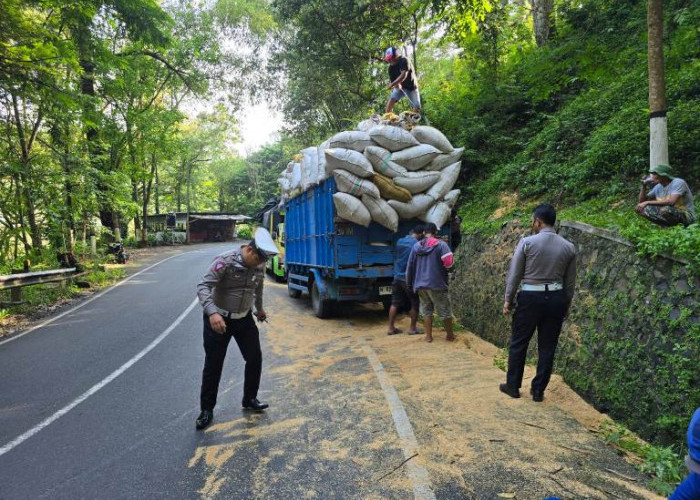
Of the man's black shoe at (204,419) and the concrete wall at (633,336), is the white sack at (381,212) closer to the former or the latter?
the concrete wall at (633,336)

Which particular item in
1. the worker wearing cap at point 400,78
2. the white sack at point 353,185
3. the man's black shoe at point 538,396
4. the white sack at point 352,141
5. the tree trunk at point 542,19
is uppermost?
the tree trunk at point 542,19

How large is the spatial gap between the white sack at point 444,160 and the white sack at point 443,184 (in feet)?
0.31

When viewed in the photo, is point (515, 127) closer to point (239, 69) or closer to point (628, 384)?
point (628, 384)

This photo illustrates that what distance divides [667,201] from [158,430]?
18.5 ft

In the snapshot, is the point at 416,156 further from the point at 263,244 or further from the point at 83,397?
the point at 83,397

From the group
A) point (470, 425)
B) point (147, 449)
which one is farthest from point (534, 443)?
point (147, 449)

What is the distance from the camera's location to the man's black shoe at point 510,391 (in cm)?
441

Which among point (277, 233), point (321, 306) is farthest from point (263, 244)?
point (277, 233)

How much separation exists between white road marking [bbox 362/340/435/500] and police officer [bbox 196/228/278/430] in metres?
1.34

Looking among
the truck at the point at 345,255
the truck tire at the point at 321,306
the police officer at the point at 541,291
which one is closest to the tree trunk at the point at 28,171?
the truck at the point at 345,255

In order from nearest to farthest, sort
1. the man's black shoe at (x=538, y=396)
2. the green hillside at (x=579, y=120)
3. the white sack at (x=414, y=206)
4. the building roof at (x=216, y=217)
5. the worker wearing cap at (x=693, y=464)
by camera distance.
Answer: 1. the worker wearing cap at (x=693, y=464)
2. the man's black shoe at (x=538, y=396)
3. the green hillside at (x=579, y=120)
4. the white sack at (x=414, y=206)
5. the building roof at (x=216, y=217)

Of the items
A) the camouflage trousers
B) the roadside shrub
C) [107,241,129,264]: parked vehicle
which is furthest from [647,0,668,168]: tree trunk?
the roadside shrub

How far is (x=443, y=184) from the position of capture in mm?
8047

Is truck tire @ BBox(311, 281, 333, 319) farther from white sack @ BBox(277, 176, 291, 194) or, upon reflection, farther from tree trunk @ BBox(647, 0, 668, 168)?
tree trunk @ BBox(647, 0, 668, 168)
